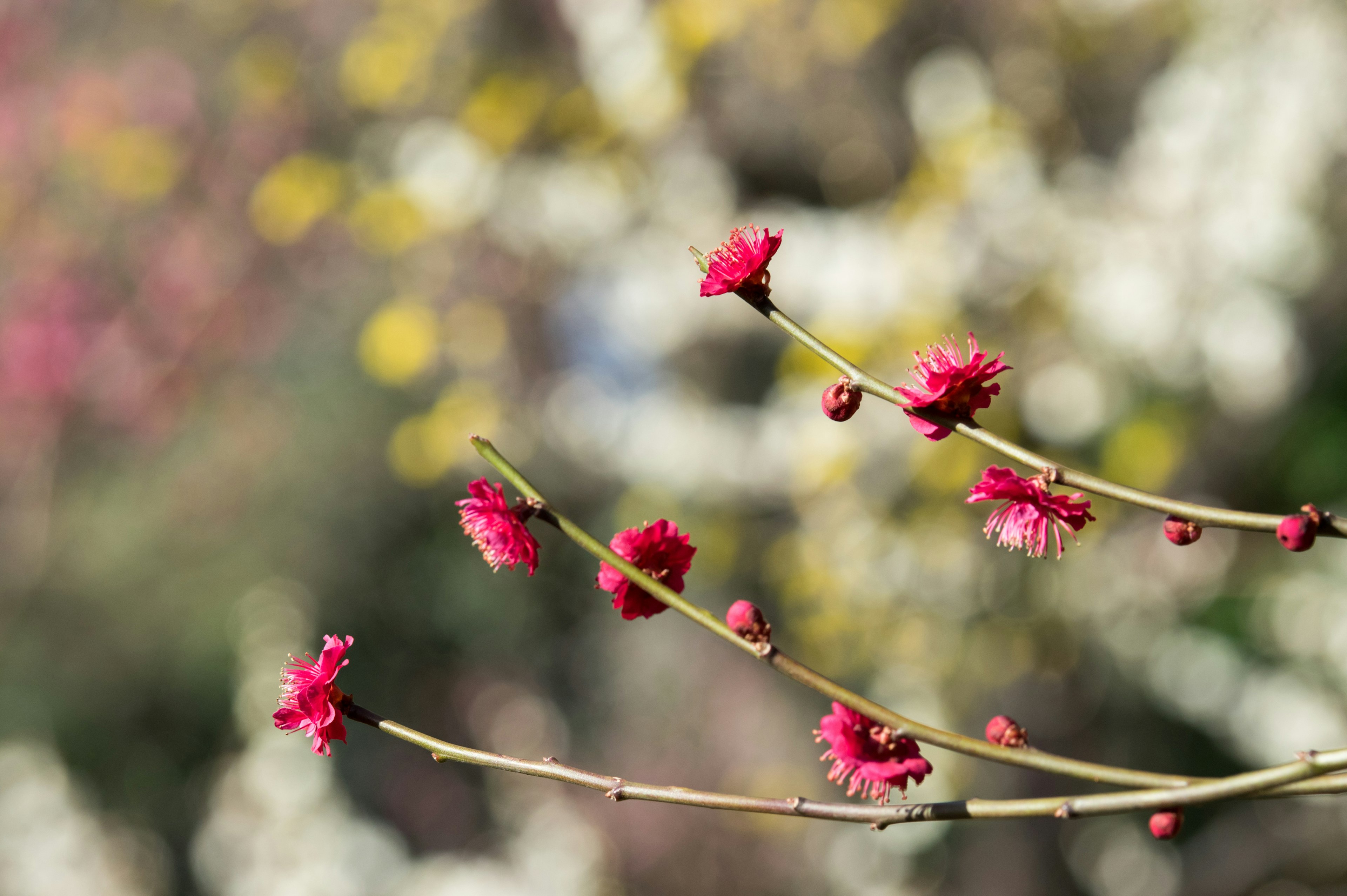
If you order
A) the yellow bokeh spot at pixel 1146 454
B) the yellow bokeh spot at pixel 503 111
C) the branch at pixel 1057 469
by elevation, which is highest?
the yellow bokeh spot at pixel 503 111

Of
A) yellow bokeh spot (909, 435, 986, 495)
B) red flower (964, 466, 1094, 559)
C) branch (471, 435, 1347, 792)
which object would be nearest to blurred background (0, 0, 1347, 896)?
yellow bokeh spot (909, 435, 986, 495)

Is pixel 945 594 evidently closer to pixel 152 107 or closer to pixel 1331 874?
pixel 1331 874

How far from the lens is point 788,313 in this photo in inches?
86.9

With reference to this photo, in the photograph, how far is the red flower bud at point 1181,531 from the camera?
0.53 metres

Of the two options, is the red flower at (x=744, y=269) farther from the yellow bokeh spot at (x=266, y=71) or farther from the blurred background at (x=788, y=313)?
the yellow bokeh spot at (x=266, y=71)

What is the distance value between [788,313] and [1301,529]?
177cm

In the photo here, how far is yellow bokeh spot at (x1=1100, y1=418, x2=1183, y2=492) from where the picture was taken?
6.19 ft

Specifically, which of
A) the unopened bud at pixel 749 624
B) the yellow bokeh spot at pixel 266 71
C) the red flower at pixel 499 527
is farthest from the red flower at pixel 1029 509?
the yellow bokeh spot at pixel 266 71

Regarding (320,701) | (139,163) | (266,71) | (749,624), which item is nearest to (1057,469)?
(749,624)

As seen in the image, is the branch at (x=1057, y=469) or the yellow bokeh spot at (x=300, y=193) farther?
the yellow bokeh spot at (x=300, y=193)

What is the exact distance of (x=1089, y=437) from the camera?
216cm

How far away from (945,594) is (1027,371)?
500mm

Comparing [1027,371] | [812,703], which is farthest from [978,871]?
[1027,371]

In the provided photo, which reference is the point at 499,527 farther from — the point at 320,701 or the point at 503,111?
the point at 503,111
